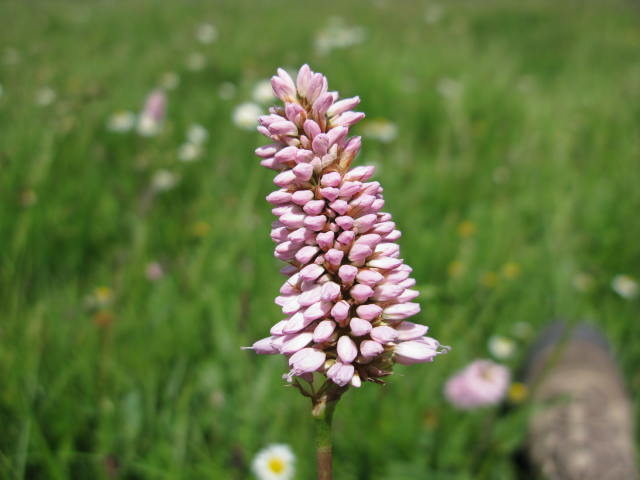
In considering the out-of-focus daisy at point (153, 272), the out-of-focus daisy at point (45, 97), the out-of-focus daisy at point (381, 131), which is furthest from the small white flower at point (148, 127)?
the out-of-focus daisy at point (381, 131)

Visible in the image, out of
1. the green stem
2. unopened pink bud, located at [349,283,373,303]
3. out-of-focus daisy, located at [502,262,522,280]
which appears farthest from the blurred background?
unopened pink bud, located at [349,283,373,303]

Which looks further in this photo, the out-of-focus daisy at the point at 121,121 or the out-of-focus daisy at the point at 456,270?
the out-of-focus daisy at the point at 121,121

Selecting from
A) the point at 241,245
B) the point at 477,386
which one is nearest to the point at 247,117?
the point at 241,245

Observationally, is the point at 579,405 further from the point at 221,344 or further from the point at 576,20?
the point at 576,20

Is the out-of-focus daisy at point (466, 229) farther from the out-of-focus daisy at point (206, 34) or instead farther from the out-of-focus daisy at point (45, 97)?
the out-of-focus daisy at point (206, 34)

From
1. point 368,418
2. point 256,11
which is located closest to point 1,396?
point 368,418

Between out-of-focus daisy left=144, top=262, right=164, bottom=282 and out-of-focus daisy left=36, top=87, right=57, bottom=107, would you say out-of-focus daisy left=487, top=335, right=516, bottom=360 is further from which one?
out-of-focus daisy left=36, top=87, right=57, bottom=107
